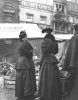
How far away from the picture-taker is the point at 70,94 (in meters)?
4.96

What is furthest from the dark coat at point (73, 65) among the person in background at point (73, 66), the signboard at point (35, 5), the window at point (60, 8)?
the window at point (60, 8)

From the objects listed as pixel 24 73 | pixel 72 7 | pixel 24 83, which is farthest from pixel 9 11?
pixel 24 83

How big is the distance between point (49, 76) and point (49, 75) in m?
0.03

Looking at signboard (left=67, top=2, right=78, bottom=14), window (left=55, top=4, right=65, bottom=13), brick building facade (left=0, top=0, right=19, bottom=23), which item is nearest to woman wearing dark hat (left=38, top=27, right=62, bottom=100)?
brick building facade (left=0, top=0, right=19, bottom=23)

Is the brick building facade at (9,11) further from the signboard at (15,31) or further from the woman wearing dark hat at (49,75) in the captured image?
the woman wearing dark hat at (49,75)

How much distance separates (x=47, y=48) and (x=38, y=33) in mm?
7864

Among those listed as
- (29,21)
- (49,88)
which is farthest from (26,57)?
(29,21)

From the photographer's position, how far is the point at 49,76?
5727mm

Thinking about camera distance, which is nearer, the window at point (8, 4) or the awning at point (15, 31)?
the awning at point (15, 31)

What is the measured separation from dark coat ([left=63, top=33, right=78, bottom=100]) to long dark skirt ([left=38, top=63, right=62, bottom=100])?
2.68 feet

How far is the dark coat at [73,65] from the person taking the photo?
466cm

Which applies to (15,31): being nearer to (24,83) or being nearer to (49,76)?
(24,83)

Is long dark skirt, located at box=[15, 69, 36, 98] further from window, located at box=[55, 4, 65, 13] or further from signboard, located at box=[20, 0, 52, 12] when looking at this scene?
window, located at box=[55, 4, 65, 13]

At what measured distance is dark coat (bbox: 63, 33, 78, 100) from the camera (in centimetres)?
466
